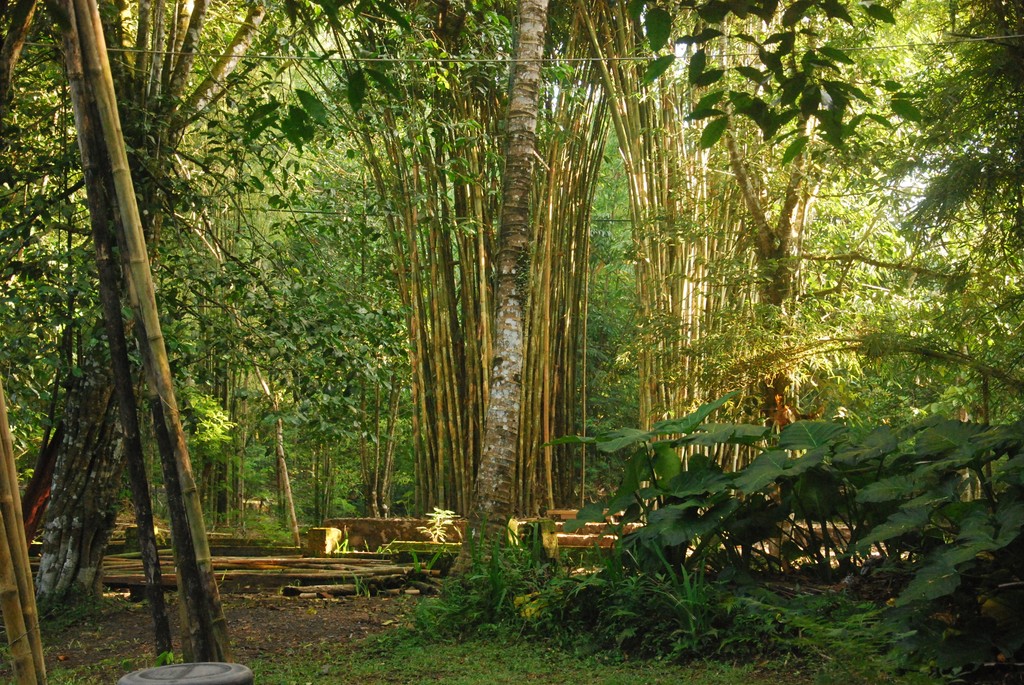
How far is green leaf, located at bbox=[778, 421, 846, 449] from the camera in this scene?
10.7ft

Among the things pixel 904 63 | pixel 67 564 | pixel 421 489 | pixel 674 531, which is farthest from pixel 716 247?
pixel 67 564

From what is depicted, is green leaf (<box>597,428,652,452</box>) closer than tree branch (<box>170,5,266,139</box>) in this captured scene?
Yes

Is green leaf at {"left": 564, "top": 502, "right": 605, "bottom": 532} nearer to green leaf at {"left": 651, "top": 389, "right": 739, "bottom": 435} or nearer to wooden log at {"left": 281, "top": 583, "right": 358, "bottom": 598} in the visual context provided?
green leaf at {"left": 651, "top": 389, "right": 739, "bottom": 435}

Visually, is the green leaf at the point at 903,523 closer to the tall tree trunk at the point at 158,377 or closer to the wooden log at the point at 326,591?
the tall tree trunk at the point at 158,377

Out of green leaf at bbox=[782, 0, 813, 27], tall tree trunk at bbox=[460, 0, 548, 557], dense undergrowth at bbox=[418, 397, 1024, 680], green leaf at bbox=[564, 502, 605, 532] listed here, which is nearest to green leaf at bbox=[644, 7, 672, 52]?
green leaf at bbox=[782, 0, 813, 27]

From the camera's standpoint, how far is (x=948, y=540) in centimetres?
291

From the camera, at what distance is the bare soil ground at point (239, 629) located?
3264mm

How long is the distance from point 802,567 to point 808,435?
505 millimetres

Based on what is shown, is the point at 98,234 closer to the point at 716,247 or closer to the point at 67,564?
the point at 67,564

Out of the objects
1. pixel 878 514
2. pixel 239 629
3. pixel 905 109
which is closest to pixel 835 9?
pixel 905 109

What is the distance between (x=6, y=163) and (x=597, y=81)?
12.5 ft

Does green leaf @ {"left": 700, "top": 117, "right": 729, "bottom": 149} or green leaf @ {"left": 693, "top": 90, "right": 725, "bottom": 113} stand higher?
green leaf @ {"left": 693, "top": 90, "right": 725, "bottom": 113}

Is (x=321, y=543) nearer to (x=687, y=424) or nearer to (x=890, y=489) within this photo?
(x=687, y=424)

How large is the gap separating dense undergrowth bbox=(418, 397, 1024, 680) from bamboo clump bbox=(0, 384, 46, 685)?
69.8 inches
